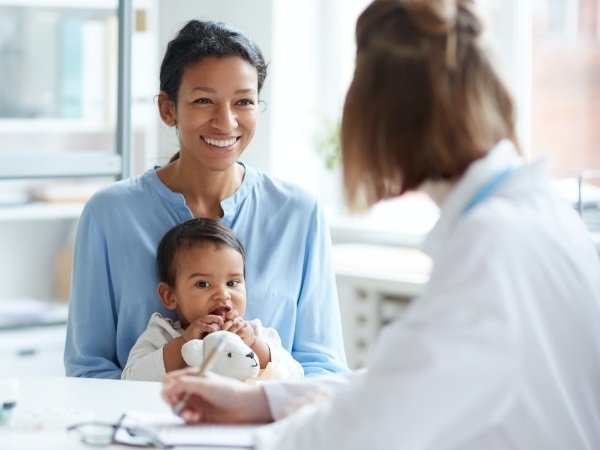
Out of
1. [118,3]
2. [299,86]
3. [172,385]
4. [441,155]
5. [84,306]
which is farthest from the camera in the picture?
[299,86]

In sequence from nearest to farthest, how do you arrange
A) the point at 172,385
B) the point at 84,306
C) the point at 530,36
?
the point at 172,385
the point at 84,306
the point at 530,36

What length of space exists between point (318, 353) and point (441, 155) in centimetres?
104

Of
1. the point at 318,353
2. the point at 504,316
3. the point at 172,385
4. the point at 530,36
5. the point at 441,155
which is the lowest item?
the point at 318,353

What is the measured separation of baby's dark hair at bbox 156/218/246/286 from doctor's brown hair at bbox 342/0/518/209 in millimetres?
845

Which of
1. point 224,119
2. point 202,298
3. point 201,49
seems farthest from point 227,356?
point 201,49

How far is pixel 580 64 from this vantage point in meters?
3.57

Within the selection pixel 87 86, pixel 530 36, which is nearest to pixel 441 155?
pixel 87 86

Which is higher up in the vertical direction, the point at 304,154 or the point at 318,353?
the point at 304,154

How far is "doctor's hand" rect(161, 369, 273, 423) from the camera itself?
136cm

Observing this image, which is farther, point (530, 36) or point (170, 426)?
point (530, 36)

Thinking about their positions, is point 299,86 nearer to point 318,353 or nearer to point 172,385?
point 318,353

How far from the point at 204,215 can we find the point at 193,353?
1.41 ft

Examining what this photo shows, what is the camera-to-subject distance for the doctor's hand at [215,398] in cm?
136

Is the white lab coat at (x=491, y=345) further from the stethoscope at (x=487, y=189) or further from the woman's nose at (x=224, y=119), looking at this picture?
the woman's nose at (x=224, y=119)
